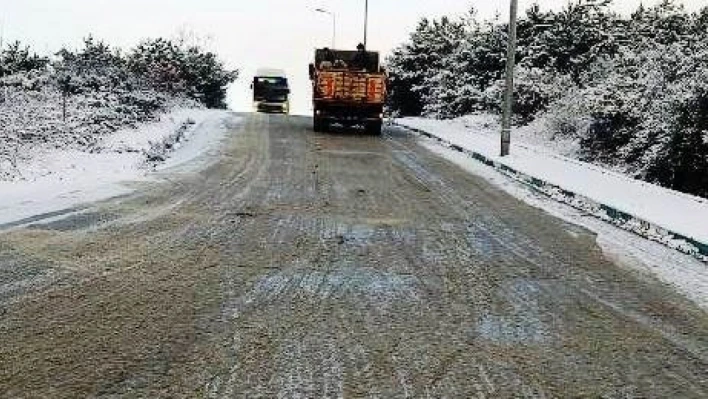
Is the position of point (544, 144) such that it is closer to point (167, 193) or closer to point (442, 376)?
point (167, 193)

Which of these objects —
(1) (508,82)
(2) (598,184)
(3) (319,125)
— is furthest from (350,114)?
(2) (598,184)

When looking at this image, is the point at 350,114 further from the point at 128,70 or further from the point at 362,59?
the point at 128,70

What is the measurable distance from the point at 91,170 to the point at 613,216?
330 inches

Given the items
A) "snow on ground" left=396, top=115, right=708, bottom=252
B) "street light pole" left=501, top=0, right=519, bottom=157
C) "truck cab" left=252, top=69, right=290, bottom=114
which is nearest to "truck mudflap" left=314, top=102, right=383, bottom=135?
"snow on ground" left=396, top=115, right=708, bottom=252

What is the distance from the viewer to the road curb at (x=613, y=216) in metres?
9.05

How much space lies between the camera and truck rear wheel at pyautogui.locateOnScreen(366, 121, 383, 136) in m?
25.0

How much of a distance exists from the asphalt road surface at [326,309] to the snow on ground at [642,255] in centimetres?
23

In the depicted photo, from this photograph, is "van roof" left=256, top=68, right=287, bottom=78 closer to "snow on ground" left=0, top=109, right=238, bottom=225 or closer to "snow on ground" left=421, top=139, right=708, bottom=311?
"snow on ground" left=0, top=109, right=238, bottom=225

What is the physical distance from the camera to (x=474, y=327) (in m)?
5.39

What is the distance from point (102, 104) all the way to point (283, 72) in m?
24.8

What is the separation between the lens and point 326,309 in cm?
566

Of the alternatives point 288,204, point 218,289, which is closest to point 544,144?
point 288,204

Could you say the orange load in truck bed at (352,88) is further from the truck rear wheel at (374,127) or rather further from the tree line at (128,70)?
the tree line at (128,70)

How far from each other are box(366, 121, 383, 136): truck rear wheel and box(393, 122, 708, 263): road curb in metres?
7.78
